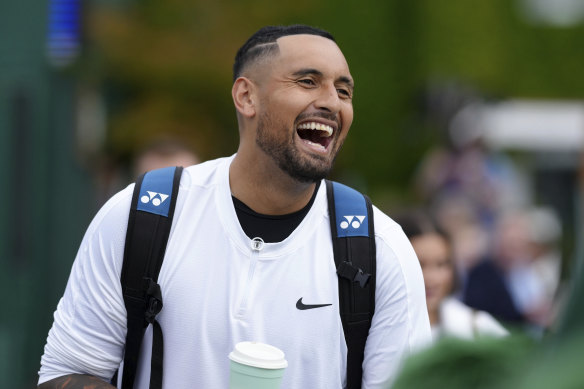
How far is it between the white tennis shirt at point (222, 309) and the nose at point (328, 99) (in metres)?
0.48

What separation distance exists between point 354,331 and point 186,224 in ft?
2.20

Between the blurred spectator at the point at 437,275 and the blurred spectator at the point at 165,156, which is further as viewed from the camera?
the blurred spectator at the point at 165,156

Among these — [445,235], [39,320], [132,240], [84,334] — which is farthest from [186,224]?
[39,320]

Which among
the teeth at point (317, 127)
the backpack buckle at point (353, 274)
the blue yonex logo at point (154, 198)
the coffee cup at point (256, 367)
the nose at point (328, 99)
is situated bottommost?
the coffee cup at point (256, 367)

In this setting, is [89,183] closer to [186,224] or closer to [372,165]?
[372,165]

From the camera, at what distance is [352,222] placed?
11.6 ft

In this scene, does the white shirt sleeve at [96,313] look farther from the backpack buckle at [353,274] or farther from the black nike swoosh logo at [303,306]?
the backpack buckle at [353,274]

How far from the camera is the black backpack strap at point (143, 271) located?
3.30 m

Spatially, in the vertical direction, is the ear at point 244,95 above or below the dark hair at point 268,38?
below

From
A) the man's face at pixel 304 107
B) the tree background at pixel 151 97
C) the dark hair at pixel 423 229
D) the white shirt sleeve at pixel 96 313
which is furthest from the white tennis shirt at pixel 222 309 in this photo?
the tree background at pixel 151 97

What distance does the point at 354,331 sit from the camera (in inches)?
133

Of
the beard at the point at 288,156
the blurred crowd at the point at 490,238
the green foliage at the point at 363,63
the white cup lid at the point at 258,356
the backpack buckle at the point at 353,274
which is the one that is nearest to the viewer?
the white cup lid at the point at 258,356

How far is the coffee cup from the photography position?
287 centimetres

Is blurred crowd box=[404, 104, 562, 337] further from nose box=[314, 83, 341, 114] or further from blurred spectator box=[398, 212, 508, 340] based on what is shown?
nose box=[314, 83, 341, 114]
